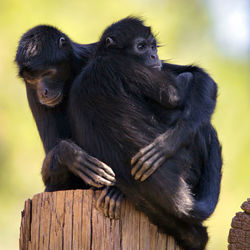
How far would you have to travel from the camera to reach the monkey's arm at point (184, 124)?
17.4ft

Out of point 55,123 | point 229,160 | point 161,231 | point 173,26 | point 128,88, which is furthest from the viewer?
point 173,26

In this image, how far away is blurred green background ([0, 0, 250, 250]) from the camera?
43.7ft

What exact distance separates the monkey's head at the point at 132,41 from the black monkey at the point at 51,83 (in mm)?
550

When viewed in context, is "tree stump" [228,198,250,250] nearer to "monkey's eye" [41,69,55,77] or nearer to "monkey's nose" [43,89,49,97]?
"monkey's nose" [43,89,49,97]

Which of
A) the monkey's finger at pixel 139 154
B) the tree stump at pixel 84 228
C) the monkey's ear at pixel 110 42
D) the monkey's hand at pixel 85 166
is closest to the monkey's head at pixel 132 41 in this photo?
the monkey's ear at pixel 110 42

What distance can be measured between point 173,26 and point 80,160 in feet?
32.2

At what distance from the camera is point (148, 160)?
529 centimetres

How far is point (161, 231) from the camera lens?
5.25 meters

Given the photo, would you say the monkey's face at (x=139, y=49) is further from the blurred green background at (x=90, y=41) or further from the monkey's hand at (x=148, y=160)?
the blurred green background at (x=90, y=41)

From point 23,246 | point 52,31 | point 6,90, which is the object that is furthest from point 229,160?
point 23,246

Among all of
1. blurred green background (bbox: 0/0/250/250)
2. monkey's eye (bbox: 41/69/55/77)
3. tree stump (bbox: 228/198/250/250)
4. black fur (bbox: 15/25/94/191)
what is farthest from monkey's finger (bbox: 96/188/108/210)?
blurred green background (bbox: 0/0/250/250)

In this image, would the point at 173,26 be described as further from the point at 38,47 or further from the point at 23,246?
the point at 23,246

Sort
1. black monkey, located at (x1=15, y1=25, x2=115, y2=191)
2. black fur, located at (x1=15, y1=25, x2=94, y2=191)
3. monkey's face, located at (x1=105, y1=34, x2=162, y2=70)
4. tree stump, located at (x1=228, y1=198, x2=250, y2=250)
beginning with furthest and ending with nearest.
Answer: monkey's face, located at (x1=105, y1=34, x2=162, y2=70)
black fur, located at (x1=15, y1=25, x2=94, y2=191)
black monkey, located at (x1=15, y1=25, x2=115, y2=191)
tree stump, located at (x1=228, y1=198, x2=250, y2=250)

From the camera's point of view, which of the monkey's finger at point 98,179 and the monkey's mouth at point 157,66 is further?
the monkey's mouth at point 157,66
